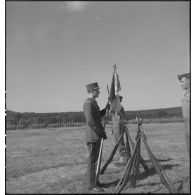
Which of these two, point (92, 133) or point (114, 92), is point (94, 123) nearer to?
point (92, 133)

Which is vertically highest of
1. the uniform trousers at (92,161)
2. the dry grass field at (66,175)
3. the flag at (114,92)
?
the flag at (114,92)

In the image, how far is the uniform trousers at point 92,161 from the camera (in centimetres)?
647

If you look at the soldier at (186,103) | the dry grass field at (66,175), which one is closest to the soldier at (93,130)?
the dry grass field at (66,175)

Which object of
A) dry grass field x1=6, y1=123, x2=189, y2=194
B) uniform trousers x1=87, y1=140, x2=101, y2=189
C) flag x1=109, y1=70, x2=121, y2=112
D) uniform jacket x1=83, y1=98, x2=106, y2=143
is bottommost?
dry grass field x1=6, y1=123, x2=189, y2=194

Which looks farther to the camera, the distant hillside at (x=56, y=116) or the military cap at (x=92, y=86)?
the distant hillside at (x=56, y=116)

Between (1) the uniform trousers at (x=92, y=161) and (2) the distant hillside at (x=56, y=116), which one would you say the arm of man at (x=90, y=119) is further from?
(2) the distant hillside at (x=56, y=116)

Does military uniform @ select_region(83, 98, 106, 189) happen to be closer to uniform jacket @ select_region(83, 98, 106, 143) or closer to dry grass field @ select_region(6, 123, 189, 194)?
uniform jacket @ select_region(83, 98, 106, 143)

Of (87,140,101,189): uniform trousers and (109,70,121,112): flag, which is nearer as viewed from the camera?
(87,140,101,189): uniform trousers

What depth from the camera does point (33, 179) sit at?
7.54 m

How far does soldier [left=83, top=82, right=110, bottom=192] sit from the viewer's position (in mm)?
6473

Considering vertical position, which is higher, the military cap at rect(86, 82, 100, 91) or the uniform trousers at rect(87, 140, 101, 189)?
the military cap at rect(86, 82, 100, 91)

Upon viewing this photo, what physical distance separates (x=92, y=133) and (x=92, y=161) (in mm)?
716

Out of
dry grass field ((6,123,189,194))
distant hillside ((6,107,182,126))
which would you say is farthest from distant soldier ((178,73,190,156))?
distant hillside ((6,107,182,126))
